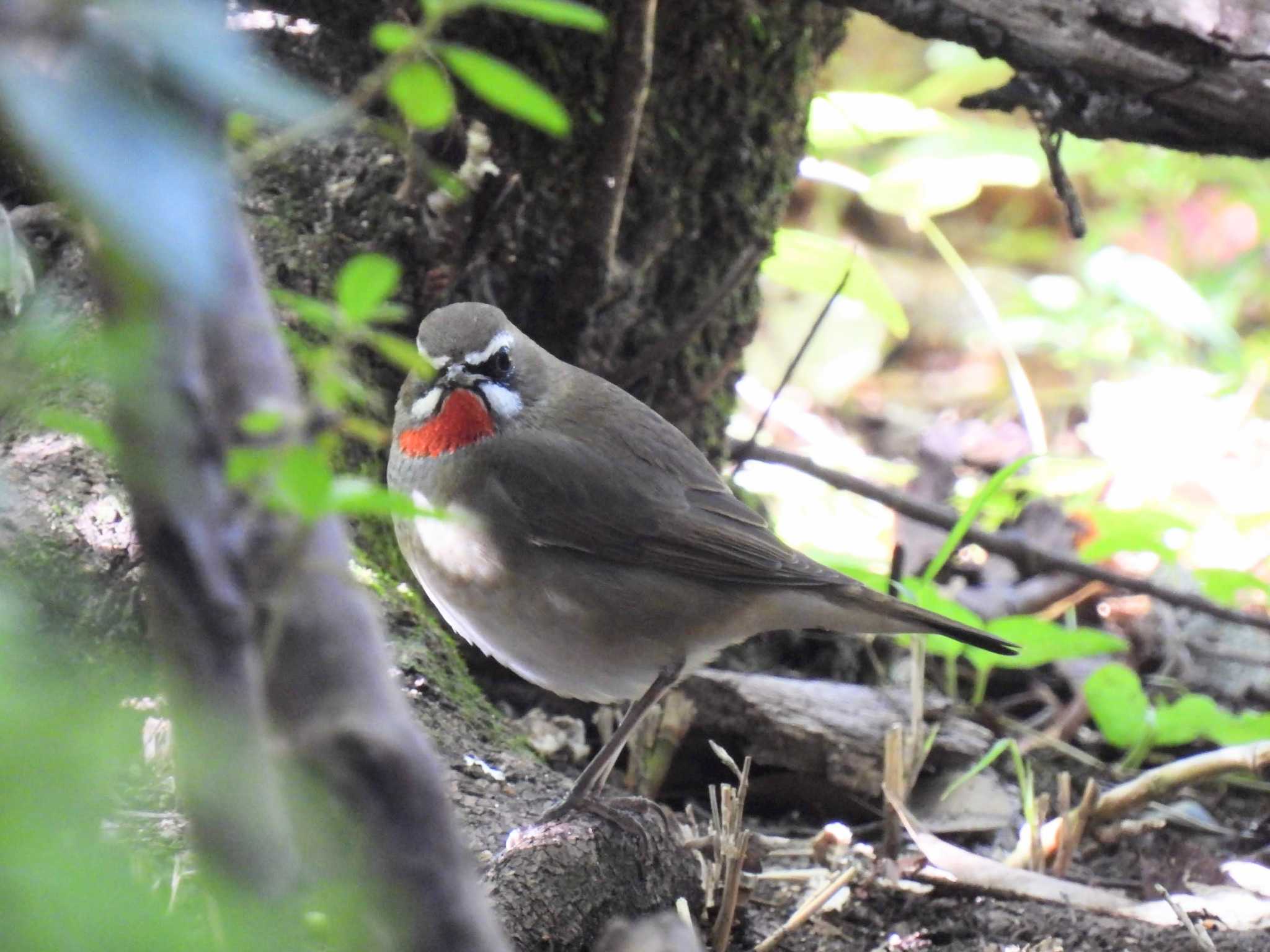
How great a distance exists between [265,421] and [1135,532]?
3760mm

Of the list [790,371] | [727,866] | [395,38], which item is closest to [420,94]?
[395,38]

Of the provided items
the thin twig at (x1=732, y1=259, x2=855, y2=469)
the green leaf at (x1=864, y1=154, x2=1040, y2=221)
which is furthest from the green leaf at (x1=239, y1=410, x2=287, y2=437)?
the green leaf at (x1=864, y1=154, x2=1040, y2=221)

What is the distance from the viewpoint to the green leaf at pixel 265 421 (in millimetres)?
951

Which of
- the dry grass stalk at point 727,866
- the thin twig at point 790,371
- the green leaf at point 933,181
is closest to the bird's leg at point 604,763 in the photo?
the dry grass stalk at point 727,866

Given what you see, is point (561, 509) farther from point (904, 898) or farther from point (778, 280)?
point (778, 280)

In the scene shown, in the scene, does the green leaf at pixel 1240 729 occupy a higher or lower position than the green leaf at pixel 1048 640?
lower

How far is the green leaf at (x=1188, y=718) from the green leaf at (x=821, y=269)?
1.46m

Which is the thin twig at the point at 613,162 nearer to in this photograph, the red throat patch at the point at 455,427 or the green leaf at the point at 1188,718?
the red throat patch at the point at 455,427

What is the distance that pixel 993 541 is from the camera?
464cm

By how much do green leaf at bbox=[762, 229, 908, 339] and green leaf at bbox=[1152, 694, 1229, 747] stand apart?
1462 millimetres

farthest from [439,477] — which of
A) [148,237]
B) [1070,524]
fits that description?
[1070,524]

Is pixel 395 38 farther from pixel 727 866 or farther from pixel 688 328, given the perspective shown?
pixel 688 328

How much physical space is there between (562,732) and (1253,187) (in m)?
6.37

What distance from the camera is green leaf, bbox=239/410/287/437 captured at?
951 millimetres
